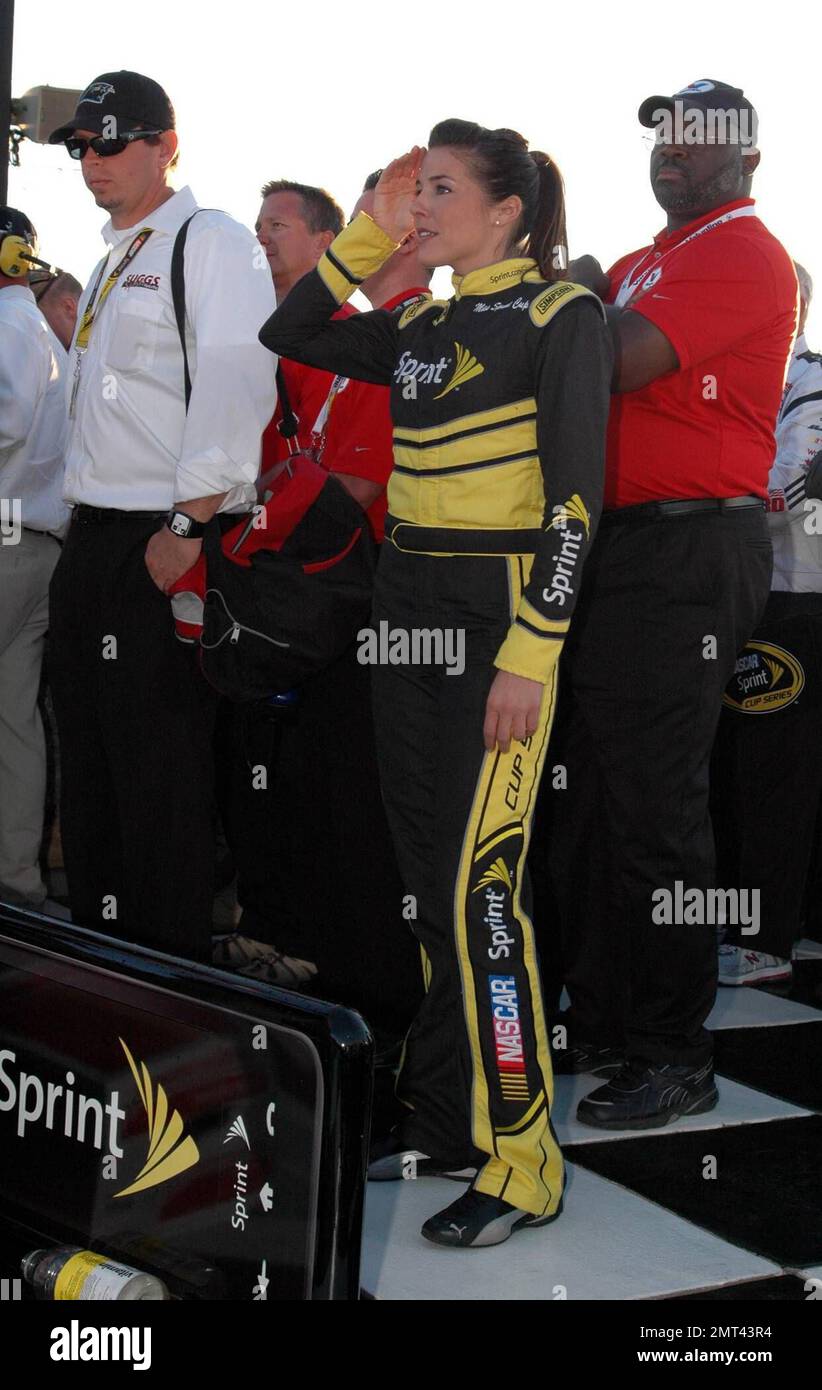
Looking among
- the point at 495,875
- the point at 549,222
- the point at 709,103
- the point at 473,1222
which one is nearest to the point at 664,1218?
the point at 473,1222

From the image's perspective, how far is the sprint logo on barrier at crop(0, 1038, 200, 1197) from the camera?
6.22 ft

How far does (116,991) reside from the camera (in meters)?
1.96

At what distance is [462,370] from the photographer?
232 centimetres

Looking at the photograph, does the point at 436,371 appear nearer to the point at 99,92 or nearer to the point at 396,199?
the point at 396,199

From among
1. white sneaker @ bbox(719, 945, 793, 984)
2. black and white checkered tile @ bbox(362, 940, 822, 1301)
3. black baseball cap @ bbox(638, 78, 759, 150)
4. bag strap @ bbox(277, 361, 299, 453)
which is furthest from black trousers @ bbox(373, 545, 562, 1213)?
white sneaker @ bbox(719, 945, 793, 984)

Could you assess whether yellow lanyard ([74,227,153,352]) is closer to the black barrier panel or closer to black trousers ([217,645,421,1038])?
black trousers ([217,645,421,1038])

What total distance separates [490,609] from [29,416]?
6.79ft

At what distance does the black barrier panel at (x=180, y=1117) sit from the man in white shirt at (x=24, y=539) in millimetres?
2120

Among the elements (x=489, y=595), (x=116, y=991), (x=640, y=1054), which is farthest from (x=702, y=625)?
(x=116, y=991)

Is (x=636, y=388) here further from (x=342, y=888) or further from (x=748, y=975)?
(x=748, y=975)

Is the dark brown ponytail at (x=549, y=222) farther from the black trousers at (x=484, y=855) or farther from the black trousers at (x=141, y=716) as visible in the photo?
the black trousers at (x=141, y=716)

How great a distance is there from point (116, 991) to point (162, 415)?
1.28 meters

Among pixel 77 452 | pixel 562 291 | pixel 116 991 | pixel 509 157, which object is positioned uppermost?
pixel 509 157
